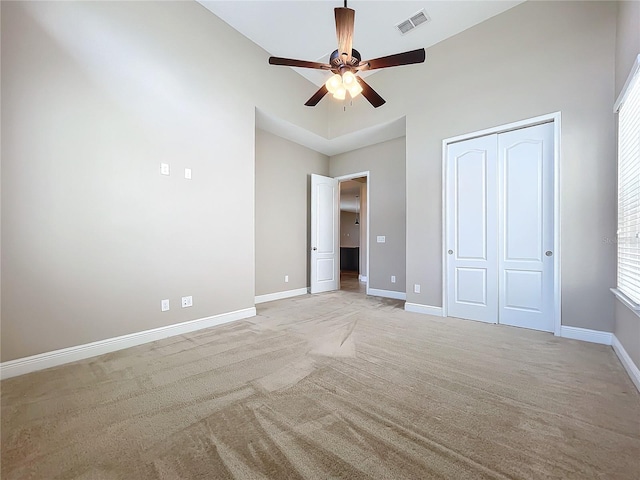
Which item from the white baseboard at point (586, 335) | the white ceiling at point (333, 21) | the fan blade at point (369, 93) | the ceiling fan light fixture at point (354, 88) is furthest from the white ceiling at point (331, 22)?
the white baseboard at point (586, 335)

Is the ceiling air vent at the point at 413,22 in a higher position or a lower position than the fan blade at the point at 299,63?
higher

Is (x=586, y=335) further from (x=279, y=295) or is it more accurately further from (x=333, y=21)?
(x=333, y=21)

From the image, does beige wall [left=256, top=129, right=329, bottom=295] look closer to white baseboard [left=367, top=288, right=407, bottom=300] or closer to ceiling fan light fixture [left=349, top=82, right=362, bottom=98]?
white baseboard [left=367, top=288, right=407, bottom=300]

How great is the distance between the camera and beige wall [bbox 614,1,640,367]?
211 cm

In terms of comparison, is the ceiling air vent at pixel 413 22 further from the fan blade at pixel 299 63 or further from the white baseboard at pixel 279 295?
the white baseboard at pixel 279 295

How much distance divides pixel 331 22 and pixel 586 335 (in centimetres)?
482

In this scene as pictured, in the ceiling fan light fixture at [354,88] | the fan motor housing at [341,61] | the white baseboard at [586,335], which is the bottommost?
the white baseboard at [586,335]

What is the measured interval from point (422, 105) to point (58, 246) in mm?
4726

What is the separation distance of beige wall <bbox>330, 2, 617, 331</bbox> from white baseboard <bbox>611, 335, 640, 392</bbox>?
0.25 metres

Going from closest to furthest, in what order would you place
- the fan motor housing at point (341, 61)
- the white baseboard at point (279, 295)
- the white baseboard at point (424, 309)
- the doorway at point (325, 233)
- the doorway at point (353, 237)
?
1. the fan motor housing at point (341, 61)
2. the white baseboard at point (424, 309)
3. the white baseboard at point (279, 295)
4. the doorway at point (325, 233)
5. the doorway at point (353, 237)

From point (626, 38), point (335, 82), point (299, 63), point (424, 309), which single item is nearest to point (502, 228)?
point (424, 309)

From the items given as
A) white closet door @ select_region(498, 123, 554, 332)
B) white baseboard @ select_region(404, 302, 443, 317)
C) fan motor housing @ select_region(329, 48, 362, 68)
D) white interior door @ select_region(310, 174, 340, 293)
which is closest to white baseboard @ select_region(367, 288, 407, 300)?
white interior door @ select_region(310, 174, 340, 293)

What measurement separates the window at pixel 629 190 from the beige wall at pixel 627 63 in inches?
7.0

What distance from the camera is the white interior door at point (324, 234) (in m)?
5.68
